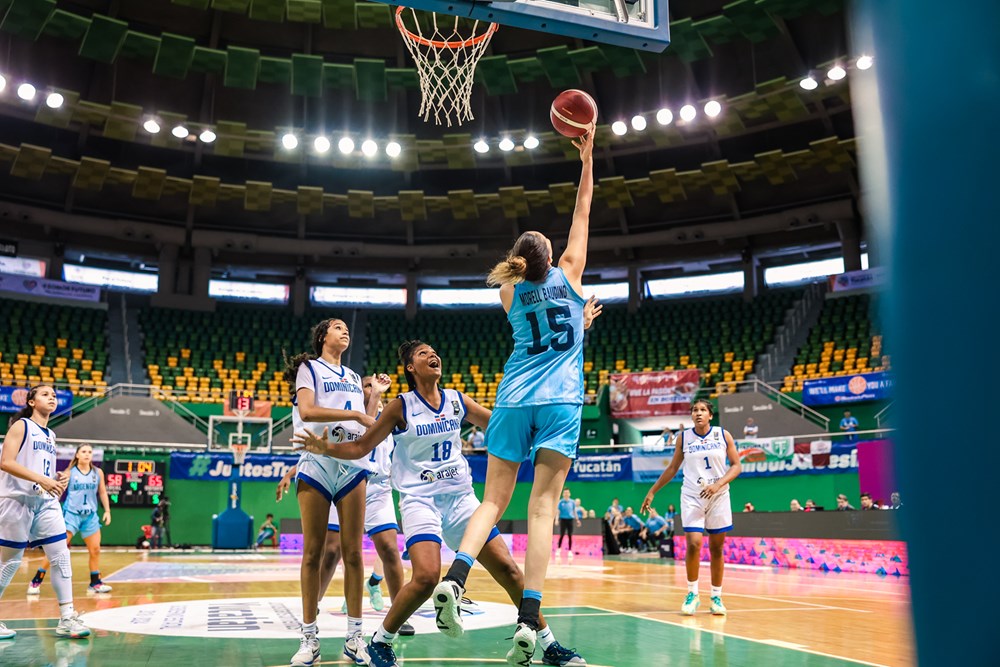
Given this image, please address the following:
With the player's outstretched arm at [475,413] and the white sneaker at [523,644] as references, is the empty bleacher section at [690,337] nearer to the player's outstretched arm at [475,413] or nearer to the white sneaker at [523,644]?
the player's outstretched arm at [475,413]

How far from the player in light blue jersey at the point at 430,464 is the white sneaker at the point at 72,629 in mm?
2791

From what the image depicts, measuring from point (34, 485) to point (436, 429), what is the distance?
Answer: 378 centimetres

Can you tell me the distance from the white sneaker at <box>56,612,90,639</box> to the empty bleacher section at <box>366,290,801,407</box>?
2259cm

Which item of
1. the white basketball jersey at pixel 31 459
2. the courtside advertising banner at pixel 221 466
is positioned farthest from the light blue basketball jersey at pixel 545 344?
the courtside advertising banner at pixel 221 466

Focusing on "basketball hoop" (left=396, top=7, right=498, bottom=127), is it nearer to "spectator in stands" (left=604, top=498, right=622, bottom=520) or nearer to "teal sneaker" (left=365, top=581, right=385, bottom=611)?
"teal sneaker" (left=365, top=581, right=385, bottom=611)

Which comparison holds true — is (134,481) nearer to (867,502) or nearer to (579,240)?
(867,502)

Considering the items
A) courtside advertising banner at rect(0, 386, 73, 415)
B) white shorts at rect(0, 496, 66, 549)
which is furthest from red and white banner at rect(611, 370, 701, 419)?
white shorts at rect(0, 496, 66, 549)

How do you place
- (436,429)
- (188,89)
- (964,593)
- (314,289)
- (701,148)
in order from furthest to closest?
(314,289) → (701,148) → (188,89) → (436,429) → (964,593)

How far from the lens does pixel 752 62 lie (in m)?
26.2

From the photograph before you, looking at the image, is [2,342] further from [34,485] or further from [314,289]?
[34,485]

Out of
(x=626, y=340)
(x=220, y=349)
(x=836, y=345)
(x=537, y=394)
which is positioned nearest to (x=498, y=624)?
(x=537, y=394)

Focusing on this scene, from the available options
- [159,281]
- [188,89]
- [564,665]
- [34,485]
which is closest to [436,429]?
[564,665]

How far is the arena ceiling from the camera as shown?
24.5 meters

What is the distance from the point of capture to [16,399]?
952 inches
